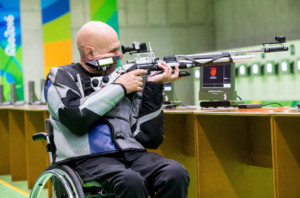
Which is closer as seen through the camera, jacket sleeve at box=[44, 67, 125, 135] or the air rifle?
jacket sleeve at box=[44, 67, 125, 135]

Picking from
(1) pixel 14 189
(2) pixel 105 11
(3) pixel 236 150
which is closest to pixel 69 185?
(3) pixel 236 150

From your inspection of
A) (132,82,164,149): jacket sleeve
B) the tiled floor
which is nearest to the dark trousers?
(132,82,164,149): jacket sleeve

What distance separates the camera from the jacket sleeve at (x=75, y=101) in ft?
7.27

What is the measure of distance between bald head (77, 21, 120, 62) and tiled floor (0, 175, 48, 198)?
9.02 feet

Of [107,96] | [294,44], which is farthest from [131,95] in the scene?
A: [294,44]

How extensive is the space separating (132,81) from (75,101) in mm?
290

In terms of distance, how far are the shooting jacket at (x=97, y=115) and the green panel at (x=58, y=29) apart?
19.1ft

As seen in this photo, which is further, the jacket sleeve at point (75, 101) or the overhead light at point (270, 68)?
the overhead light at point (270, 68)

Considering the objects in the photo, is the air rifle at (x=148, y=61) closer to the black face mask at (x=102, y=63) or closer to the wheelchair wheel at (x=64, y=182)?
the black face mask at (x=102, y=63)

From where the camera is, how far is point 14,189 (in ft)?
16.9

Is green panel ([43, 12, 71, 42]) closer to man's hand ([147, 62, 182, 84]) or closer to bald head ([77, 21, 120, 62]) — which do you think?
bald head ([77, 21, 120, 62])

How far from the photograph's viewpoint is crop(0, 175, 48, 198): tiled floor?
484 centimetres

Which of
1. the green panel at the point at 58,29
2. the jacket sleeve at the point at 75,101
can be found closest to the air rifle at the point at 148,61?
the jacket sleeve at the point at 75,101

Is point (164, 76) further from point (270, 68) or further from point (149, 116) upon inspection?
point (270, 68)
